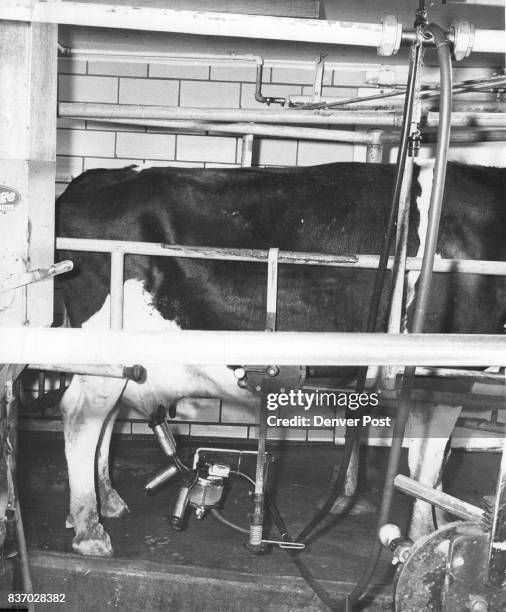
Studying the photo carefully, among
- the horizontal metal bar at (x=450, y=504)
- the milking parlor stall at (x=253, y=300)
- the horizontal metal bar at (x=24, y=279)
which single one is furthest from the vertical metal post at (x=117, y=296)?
the horizontal metal bar at (x=450, y=504)

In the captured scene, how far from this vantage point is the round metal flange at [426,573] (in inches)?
43.7

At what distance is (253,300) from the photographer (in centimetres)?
260

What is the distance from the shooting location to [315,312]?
260 centimetres

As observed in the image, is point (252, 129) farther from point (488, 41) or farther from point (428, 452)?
point (488, 41)

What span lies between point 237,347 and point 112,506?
2071 millimetres

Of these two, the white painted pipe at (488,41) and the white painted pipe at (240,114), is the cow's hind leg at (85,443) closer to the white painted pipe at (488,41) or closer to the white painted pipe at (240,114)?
the white painted pipe at (240,114)

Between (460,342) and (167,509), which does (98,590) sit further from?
(460,342)

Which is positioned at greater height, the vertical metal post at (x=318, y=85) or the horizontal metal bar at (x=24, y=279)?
the vertical metal post at (x=318, y=85)

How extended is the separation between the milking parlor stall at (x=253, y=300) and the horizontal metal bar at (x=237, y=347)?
0.94 feet

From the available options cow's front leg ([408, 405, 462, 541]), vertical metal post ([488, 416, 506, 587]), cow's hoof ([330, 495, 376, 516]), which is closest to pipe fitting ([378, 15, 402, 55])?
vertical metal post ([488, 416, 506, 587])

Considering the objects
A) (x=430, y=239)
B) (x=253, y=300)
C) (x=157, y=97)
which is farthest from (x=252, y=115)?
(x=430, y=239)

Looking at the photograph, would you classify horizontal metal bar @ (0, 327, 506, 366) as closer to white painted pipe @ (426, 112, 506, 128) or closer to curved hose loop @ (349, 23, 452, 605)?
curved hose loop @ (349, 23, 452, 605)

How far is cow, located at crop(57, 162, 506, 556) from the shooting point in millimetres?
2572

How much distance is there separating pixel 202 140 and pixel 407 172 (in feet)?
7.49
